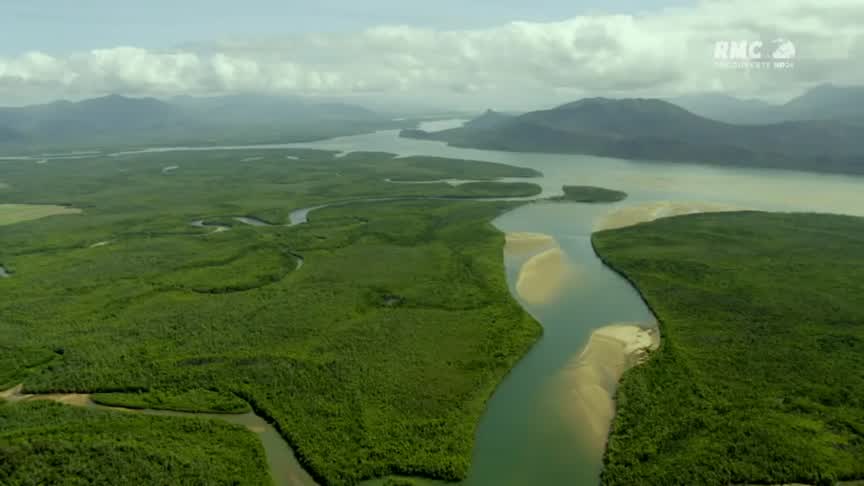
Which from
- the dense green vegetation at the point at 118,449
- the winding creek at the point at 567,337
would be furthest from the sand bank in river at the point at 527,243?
the dense green vegetation at the point at 118,449

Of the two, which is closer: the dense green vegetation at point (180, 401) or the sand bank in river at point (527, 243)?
the dense green vegetation at point (180, 401)

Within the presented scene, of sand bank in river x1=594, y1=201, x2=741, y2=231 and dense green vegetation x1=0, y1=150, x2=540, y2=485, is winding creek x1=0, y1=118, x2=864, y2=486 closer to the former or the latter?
sand bank in river x1=594, y1=201, x2=741, y2=231

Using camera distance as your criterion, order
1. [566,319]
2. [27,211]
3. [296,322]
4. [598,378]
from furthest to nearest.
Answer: [27,211] < [566,319] < [296,322] < [598,378]

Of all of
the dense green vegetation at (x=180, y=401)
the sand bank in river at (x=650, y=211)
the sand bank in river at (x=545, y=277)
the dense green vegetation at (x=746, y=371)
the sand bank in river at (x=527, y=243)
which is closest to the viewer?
the dense green vegetation at (x=746, y=371)

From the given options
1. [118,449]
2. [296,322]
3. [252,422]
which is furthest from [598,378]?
[118,449]

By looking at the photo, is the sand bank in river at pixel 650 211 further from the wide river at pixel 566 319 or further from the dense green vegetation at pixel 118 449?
the dense green vegetation at pixel 118 449

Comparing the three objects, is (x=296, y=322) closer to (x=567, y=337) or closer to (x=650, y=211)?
(x=567, y=337)

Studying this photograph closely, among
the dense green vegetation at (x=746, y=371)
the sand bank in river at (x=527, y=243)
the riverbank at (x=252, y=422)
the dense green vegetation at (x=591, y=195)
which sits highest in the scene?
the dense green vegetation at (x=591, y=195)
